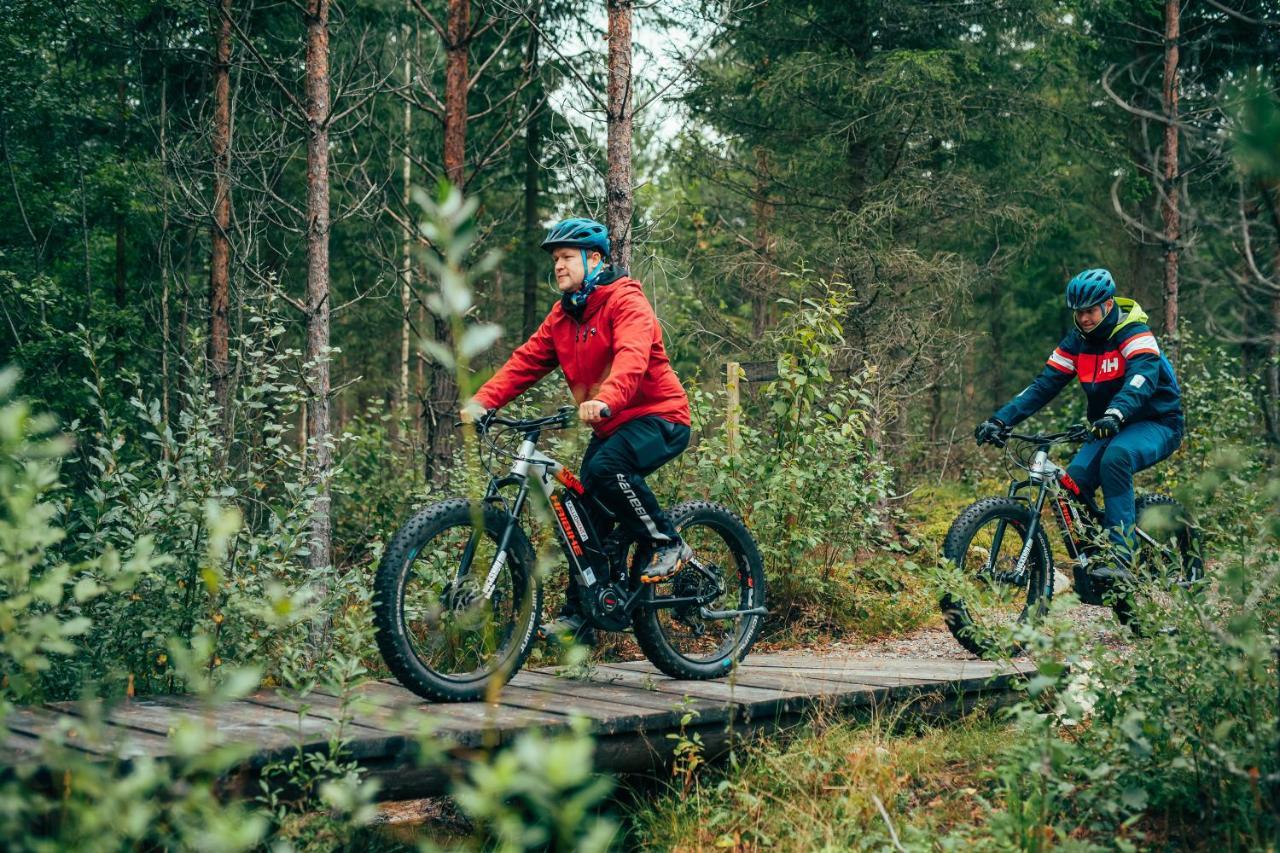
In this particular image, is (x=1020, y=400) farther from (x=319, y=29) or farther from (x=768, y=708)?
(x=319, y=29)

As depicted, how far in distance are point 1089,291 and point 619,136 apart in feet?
11.0

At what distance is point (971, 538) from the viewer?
5953mm

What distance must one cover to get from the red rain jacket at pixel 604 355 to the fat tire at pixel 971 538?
6.17 ft

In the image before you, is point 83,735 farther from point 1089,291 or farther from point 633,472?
point 1089,291

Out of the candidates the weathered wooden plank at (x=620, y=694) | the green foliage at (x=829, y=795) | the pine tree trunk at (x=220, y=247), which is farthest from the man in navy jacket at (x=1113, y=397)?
the pine tree trunk at (x=220, y=247)

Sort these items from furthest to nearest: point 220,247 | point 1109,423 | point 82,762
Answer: point 220,247 < point 1109,423 < point 82,762

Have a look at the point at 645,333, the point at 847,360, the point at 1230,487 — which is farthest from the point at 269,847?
the point at 847,360

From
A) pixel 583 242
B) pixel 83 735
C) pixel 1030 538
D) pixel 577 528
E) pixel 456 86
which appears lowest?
pixel 83 735

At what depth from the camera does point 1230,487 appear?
182 inches

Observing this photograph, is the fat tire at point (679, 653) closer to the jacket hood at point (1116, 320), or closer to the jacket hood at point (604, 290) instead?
the jacket hood at point (604, 290)

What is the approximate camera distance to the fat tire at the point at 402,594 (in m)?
4.07

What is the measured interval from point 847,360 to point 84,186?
11569mm

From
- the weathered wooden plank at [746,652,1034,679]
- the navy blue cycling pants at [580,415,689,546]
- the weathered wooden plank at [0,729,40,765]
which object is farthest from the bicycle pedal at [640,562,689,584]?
the weathered wooden plank at [0,729,40,765]

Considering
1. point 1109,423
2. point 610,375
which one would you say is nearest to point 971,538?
point 1109,423
